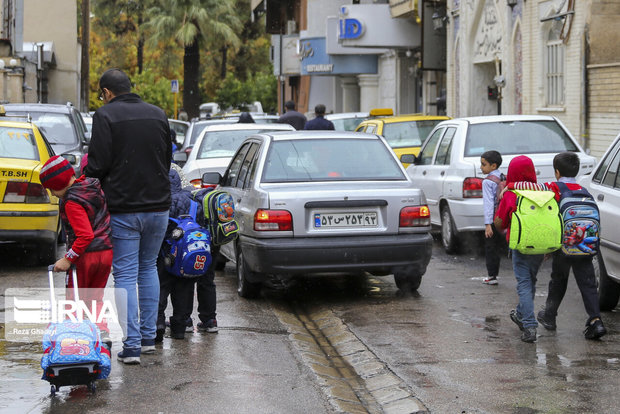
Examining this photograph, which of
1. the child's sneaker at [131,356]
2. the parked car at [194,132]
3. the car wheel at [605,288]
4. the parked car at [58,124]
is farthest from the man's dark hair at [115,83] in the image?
the parked car at [194,132]

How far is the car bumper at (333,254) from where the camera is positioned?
916 centimetres

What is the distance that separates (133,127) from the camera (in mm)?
6641

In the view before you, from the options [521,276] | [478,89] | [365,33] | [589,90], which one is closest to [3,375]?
[521,276]

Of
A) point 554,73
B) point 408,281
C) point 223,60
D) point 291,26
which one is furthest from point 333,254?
point 223,60

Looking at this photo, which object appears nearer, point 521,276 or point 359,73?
point 521,276

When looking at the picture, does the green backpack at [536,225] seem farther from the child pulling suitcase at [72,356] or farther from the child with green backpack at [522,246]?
the child pulling suitcase at [72,356]

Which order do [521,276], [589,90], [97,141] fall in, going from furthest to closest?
1. [589,90]
2. [521,276]
3. [97,141]

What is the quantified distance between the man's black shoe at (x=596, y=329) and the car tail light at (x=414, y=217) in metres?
1.97

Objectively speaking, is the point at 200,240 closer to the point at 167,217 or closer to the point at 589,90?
the point at 167,217

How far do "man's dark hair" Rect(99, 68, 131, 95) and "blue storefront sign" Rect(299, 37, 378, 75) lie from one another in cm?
3189

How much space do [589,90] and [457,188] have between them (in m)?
6.56

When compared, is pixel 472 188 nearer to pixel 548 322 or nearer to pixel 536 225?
pixel 548 322

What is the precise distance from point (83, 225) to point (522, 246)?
3.15 metres

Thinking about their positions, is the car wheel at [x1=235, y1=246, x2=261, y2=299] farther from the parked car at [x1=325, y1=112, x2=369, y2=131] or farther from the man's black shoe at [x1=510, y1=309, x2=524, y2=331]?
the parked car at [x1=325, y1=112, x2=369, y2=131]
